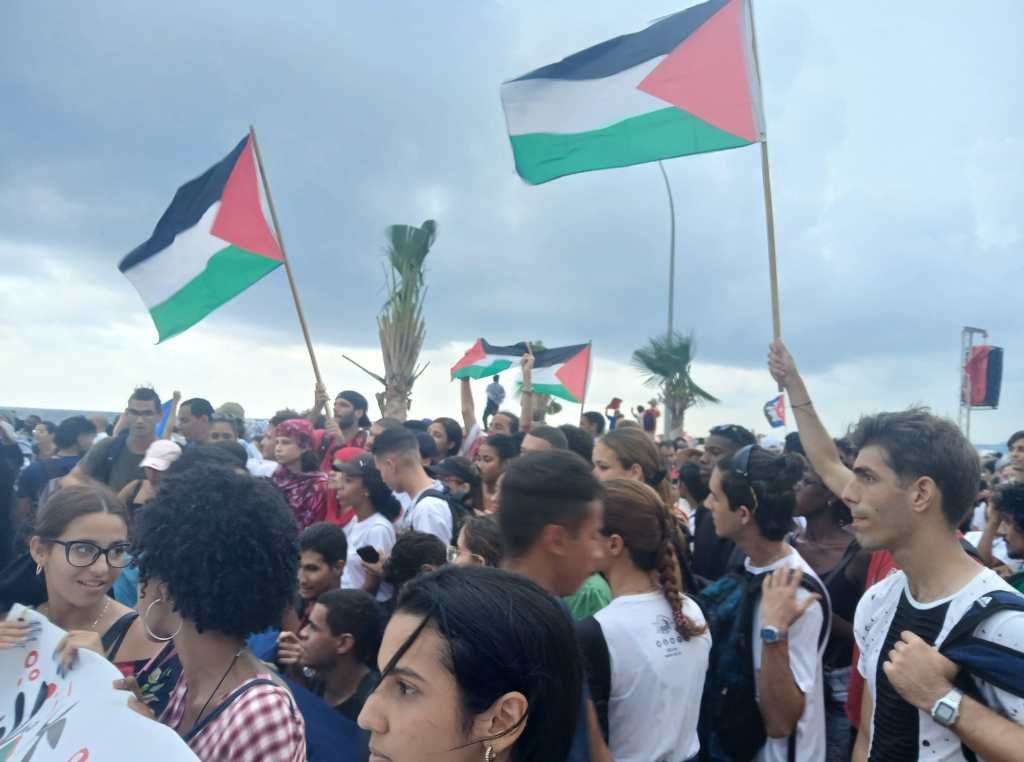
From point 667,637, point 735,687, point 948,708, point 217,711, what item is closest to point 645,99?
point 735,687

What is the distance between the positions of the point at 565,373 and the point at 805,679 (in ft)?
31.5

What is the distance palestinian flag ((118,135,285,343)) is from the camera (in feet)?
26.6

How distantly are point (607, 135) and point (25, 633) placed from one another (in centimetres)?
518

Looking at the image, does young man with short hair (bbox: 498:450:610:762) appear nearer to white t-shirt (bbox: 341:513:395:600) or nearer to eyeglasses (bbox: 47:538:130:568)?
eyeglasses (bbox: 47:538:130:568)

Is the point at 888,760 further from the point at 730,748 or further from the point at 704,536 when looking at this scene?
the point at 704,536

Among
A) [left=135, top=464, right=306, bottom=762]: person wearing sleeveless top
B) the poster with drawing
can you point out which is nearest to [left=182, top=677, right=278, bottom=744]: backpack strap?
[left=135, top=464, right=306, bottom=762]: person wearing sleeveless top

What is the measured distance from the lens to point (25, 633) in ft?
7.51

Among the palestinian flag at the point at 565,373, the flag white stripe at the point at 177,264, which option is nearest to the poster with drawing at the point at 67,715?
the flag white stripe at the point at 177,264

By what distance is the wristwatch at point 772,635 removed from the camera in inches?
122

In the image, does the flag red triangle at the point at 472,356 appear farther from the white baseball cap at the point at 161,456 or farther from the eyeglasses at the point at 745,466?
the eyeglasses at the point at 745,466

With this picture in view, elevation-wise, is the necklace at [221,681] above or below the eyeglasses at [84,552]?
below

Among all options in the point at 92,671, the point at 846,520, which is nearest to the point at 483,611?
the point at 92,671

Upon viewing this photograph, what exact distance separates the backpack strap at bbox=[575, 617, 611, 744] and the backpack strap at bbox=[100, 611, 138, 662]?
1.64m

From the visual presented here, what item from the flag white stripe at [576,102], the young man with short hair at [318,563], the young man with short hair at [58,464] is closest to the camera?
the young man with short hair at [318,563]
